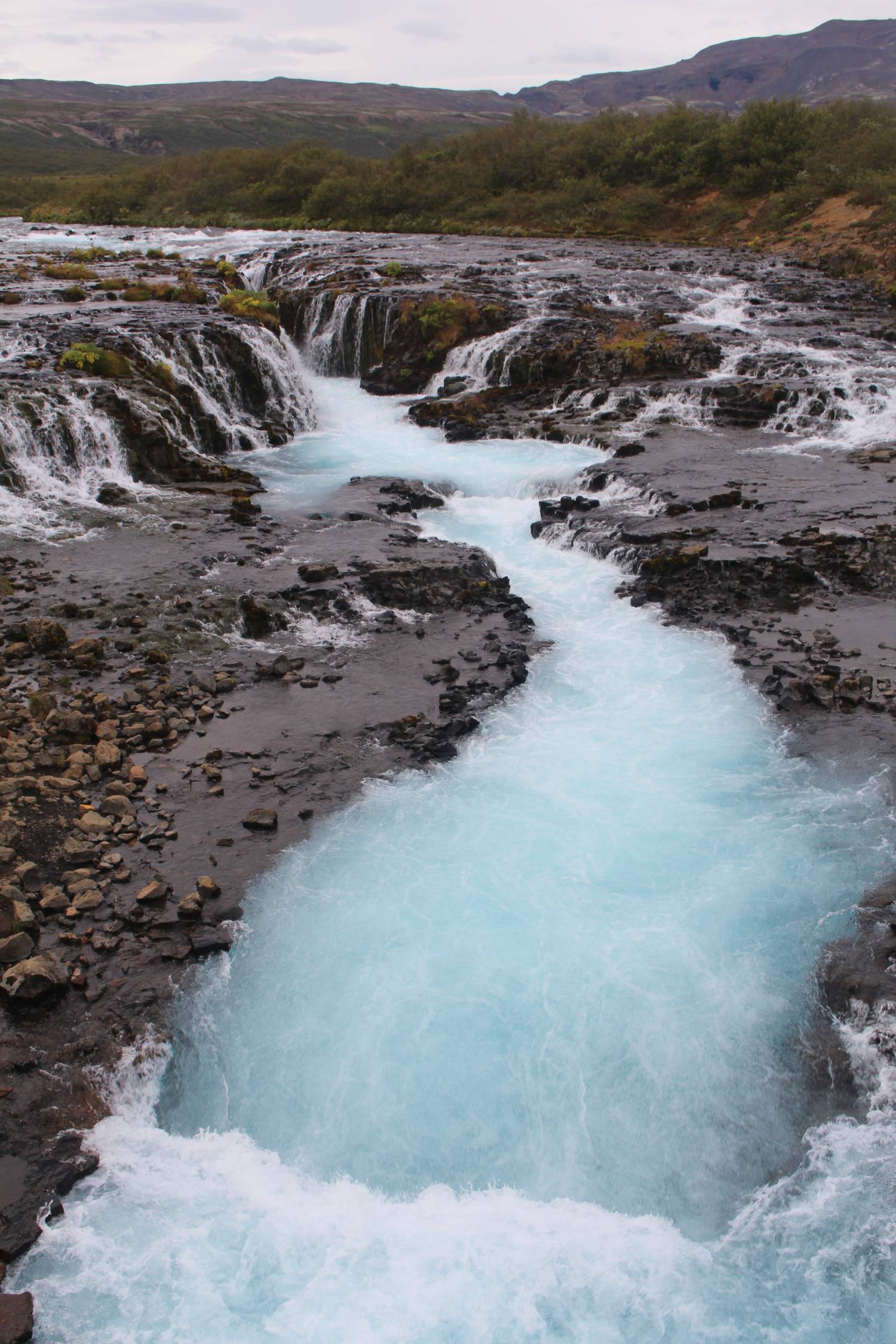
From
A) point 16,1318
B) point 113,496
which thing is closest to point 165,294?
point 113,496

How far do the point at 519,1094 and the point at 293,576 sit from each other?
9970 millimetres

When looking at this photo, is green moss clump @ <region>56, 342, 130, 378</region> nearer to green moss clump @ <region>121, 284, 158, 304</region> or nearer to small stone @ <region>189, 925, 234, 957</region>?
green moss clump @ <region>121, 284, 158, 304</region>

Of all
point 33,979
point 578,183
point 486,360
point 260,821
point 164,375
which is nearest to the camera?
point 33,979

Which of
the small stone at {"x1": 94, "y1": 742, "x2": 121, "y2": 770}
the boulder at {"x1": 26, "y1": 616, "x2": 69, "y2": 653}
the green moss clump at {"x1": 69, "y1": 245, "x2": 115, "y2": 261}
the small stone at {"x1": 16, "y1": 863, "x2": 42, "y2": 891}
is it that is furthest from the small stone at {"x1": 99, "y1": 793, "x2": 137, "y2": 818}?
the green moss clump at {"x1": 69, "y1": 245, "x2": 115, "y2": 261}

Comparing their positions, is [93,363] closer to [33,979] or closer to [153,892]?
[153,892]

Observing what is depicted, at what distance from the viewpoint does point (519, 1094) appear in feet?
22.6

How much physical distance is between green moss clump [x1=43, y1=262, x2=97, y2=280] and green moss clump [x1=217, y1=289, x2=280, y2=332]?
19.0 feet

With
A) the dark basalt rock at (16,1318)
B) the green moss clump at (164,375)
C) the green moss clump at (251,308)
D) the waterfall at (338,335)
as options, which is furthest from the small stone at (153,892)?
the waterfall at (338,335)

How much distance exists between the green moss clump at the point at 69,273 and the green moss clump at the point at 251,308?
5.80 meters

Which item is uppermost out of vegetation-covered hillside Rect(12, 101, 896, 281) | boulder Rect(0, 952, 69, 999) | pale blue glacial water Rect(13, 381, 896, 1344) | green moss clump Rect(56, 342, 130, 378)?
vegetation-covered hillside Rect(12, 101, 896, 281)

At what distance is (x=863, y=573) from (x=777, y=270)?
29180 mm

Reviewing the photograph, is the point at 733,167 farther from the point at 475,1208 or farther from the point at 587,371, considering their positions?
the point at 475,1208

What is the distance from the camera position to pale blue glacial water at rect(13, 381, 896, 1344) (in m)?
5.50

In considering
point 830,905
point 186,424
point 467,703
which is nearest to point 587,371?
point 186,424
